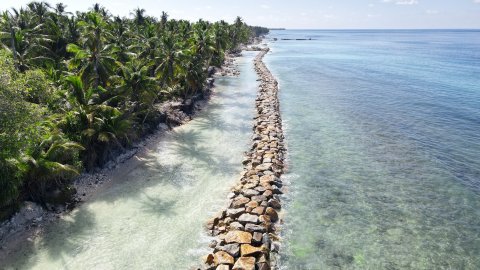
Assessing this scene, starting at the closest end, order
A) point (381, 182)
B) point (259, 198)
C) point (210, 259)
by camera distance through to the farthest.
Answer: point (210, 259)
point (259, 198)
point (381, 182)

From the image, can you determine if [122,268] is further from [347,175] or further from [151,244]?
[347,175]

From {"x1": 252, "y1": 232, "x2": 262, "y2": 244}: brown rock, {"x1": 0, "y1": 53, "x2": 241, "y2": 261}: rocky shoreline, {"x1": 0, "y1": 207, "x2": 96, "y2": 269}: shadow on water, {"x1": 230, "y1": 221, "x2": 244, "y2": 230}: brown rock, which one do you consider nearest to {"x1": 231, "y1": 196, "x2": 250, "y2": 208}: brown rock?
{"x1": 230, "y1": 221, "x2": 244, "y2": 230}: brown rock

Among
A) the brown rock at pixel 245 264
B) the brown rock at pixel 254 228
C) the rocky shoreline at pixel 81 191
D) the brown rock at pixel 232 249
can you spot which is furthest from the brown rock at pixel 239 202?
the rocky shoreline at pixel 81 191

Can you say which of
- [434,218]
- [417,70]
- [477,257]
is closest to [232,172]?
[434,218]

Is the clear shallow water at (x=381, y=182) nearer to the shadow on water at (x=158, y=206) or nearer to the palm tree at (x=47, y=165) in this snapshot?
the shadow on water at (x=158, y=206)

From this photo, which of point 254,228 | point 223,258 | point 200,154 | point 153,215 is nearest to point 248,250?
point 223,258

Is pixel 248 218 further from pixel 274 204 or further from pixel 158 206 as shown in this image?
pixel 158 206
